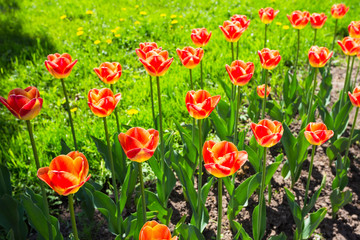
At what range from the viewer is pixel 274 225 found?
7.18ft

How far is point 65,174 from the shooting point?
117 cm

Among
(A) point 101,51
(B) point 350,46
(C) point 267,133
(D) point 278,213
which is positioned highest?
→ (B) point 350,46

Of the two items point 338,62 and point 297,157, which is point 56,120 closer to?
point 297,157

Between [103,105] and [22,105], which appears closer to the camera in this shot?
[22,105]

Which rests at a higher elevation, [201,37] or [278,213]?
[201,37]

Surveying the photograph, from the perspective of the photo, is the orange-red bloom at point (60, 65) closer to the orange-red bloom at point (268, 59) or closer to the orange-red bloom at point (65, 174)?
the orange-red bloom at point (65, 174)

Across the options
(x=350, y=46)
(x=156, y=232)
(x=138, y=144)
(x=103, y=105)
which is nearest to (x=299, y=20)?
(x=350, y=46)

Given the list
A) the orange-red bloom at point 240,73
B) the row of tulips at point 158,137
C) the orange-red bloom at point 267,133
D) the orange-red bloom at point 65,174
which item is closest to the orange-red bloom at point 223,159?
the row of tulips at point 158,137

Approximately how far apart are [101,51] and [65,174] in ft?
10.9

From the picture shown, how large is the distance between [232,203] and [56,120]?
1732 millimetres

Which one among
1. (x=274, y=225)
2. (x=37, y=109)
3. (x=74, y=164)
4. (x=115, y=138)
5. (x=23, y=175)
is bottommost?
(x=274, y=225)

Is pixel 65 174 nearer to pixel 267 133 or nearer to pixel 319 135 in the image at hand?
pixel 267 133

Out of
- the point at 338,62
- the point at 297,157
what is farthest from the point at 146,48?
Answer: the point at 338,62

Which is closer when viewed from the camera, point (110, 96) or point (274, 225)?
point (110, 96)
